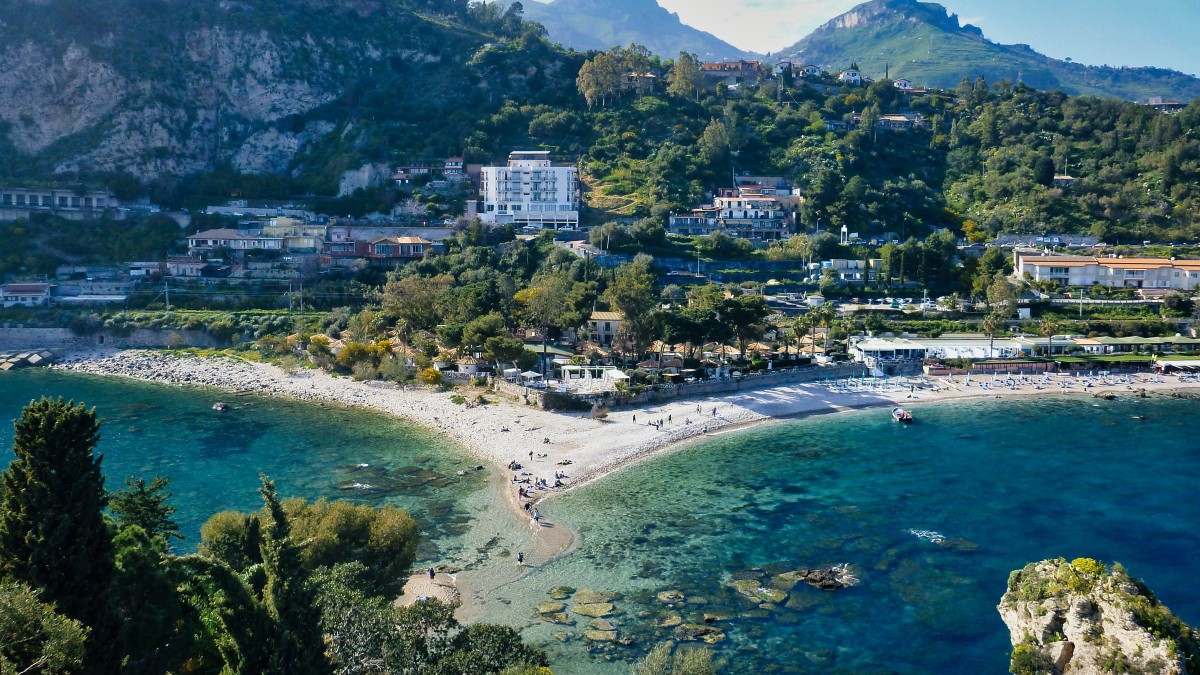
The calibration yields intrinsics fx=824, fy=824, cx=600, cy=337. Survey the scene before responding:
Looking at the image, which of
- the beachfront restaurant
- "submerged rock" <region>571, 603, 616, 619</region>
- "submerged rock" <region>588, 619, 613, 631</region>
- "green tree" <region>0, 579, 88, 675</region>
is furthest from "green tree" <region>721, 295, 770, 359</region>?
"green tree" <region>0, 579, 88, 675</region>

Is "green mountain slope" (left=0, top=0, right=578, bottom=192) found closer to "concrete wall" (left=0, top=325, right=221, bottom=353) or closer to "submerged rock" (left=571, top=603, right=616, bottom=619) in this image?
"concrete wall" (left=0, top=325, right=221, bottom=353)

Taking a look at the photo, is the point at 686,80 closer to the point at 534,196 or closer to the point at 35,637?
the point at 534,196

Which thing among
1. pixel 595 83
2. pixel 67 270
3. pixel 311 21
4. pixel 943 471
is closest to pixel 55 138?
pixel 67 270

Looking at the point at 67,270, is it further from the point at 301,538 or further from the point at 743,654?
the point at 743,654

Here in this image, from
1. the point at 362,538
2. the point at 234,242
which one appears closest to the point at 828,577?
the point at 362,538

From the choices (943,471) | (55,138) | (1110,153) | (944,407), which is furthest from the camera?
A: (1110,153)
